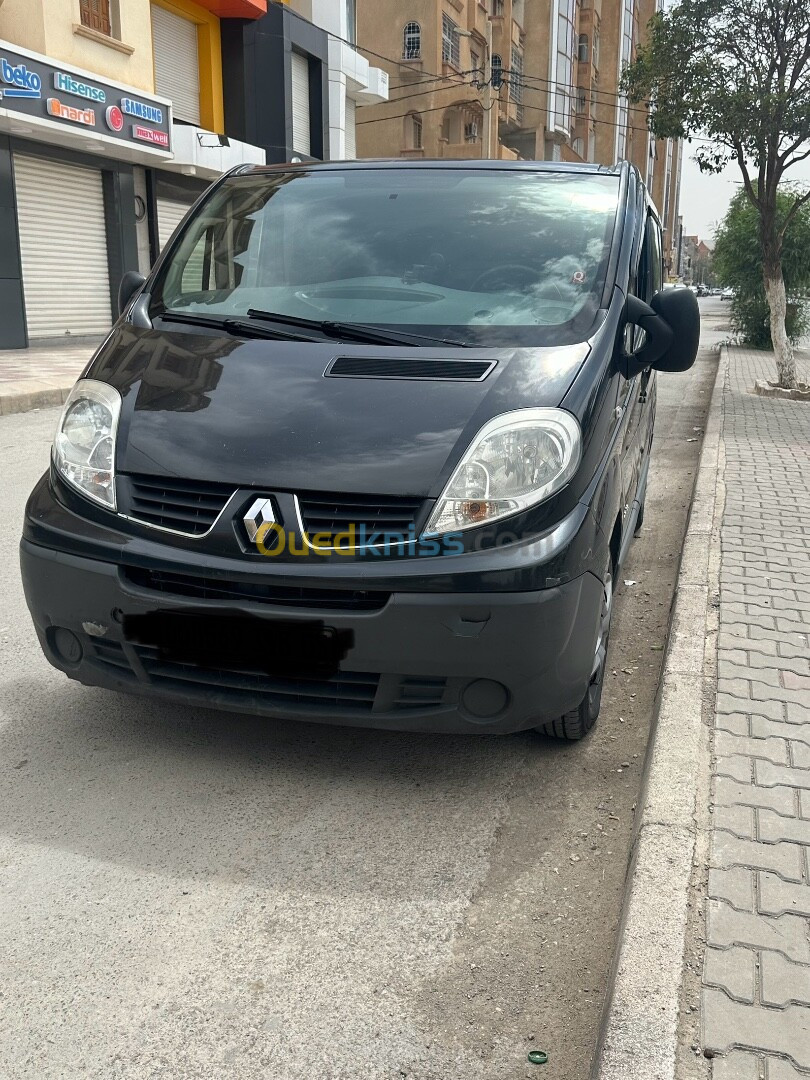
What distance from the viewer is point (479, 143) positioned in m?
45.0

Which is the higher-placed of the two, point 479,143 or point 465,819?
point 479,143

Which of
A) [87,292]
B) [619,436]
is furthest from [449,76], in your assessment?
[619,436]

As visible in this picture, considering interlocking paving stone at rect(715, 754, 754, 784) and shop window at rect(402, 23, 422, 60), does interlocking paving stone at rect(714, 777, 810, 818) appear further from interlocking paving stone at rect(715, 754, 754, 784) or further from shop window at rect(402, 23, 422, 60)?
shop window at rect(402, 23, 422, 60)

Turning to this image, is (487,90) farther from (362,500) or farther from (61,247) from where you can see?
(362,500)

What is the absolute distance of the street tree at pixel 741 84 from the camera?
12.3m

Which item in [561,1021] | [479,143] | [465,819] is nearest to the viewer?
[561,1021]

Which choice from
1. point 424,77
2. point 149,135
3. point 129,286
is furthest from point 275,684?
point 424,77

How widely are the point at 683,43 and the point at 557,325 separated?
37.2 ft

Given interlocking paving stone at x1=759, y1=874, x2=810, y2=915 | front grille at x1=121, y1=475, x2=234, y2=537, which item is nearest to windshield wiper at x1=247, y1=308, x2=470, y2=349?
Answer: front grille at x1=121, y1=475, x2=234, y2=537

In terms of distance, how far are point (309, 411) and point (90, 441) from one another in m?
0.68

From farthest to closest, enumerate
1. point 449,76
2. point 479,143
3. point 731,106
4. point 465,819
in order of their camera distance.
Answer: point 479,143, point 449,76, point 731,106, point 465,819

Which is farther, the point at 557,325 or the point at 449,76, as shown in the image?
the point at 449,76

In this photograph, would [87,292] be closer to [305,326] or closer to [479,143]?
[305,326]

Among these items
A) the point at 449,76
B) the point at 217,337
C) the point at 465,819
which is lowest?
the point at 465,819
